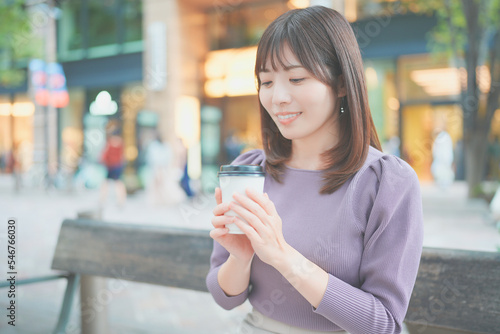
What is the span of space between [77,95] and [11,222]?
16.6m

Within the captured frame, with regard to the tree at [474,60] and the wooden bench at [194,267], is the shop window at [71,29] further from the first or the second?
the wooden bench at [194,267]

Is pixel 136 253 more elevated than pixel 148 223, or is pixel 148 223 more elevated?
pixel 136 253

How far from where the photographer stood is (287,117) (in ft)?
4.24

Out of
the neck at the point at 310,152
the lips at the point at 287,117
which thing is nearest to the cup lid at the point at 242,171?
the lips at the point at 287,117

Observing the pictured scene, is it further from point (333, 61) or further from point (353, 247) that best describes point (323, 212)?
point (333, 61)

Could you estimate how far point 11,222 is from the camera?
93.4 inches

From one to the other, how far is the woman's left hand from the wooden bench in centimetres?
78

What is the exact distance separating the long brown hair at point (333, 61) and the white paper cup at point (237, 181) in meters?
0.32

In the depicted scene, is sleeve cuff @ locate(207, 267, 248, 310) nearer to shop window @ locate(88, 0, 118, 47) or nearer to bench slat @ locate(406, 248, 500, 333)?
bench slat @ locate(406, 248, 500, 333)

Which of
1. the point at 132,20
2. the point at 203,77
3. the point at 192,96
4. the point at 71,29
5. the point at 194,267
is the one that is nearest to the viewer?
the point at 194,267

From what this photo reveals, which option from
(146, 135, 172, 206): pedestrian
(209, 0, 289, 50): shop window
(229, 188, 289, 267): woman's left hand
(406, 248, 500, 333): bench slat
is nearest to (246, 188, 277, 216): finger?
→ (229, 188, 289, 267): woman's left hand

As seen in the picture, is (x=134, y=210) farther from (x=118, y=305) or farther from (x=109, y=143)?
(x=118, y=305)

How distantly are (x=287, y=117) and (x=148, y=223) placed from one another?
241 inches

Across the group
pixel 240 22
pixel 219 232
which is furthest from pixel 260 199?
pixel 240 22
